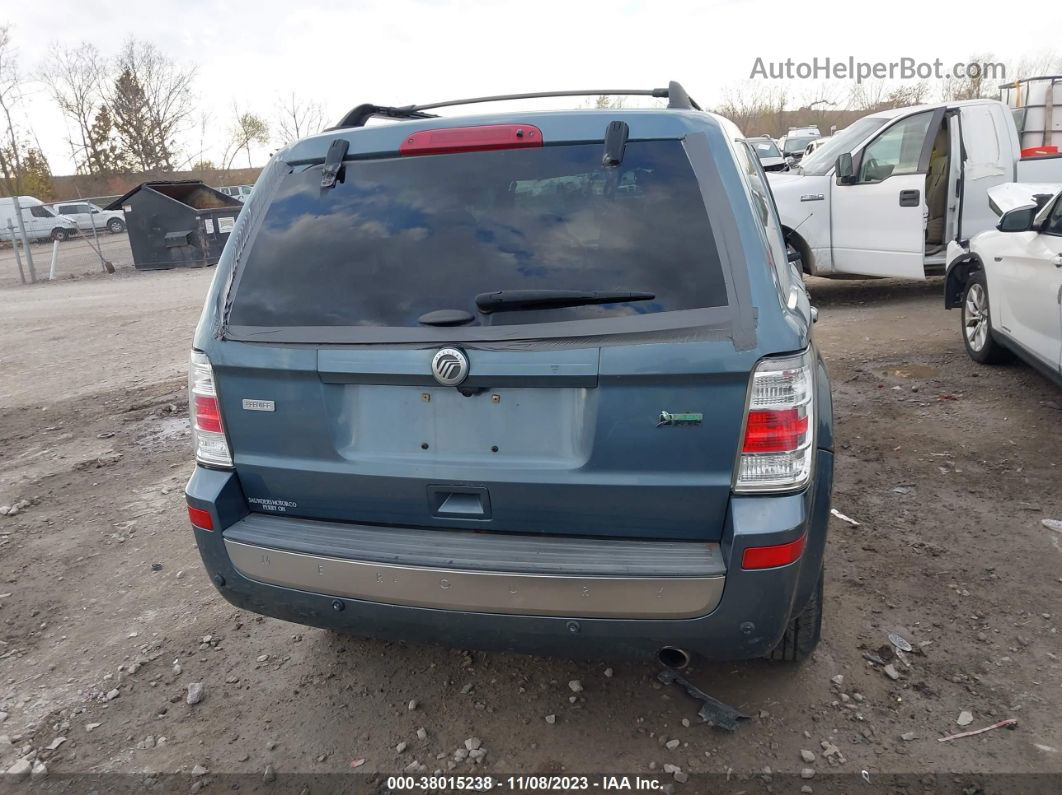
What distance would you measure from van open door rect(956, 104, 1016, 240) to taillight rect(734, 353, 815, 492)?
7684mm

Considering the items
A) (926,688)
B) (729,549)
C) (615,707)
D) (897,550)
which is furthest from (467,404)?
(897,550)

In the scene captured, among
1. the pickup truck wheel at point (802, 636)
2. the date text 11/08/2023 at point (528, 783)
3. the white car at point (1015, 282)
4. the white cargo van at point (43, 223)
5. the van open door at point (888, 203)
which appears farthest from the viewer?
the white cargo van at point (43, 223)

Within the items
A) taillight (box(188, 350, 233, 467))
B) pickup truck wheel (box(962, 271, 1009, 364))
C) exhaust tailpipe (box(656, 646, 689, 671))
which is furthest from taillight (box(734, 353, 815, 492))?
pickup truck wheel (box(962, 271, 1009, 364))

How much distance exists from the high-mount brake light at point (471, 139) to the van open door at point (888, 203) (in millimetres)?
7360

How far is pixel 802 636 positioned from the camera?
2.85 meters

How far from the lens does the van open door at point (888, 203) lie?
848cm

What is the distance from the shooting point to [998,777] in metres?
2.43

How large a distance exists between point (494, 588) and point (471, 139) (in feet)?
4.37

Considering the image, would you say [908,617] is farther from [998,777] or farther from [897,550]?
[998,777]

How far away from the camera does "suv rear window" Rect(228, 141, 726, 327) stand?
225 centimetres

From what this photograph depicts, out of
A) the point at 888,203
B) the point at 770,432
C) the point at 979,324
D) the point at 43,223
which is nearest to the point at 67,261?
the point at 43,223

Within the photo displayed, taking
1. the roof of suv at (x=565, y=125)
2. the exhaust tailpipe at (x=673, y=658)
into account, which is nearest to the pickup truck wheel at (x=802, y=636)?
the exhaust tailpipe at (x=673, y=658)

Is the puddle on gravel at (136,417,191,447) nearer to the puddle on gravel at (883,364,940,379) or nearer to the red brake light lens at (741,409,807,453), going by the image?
the red brake light lens at (741,409,807,453)

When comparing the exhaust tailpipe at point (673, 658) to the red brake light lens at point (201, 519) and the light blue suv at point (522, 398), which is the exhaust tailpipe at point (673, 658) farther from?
the red brake light lens at point (201, 519)
